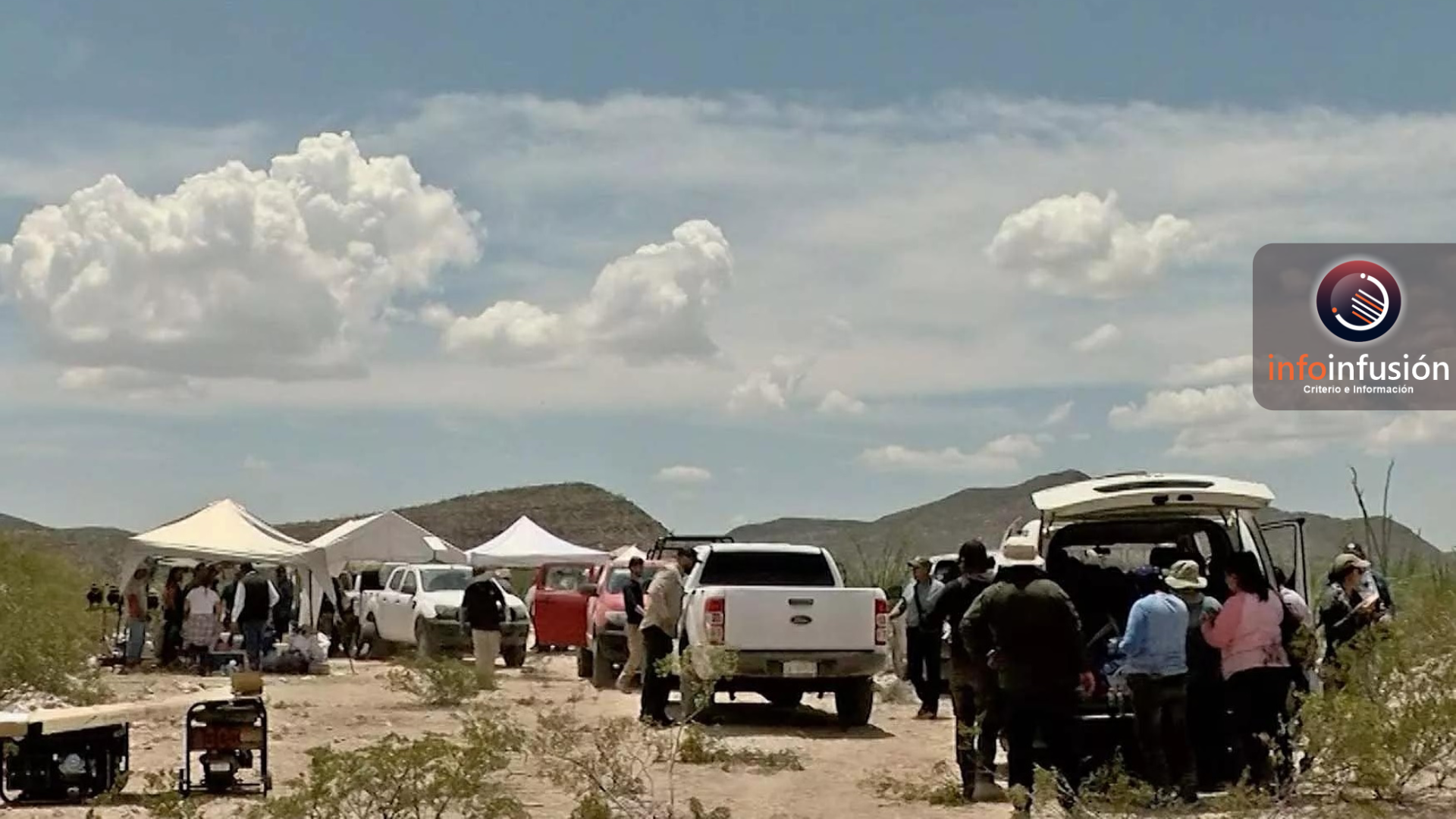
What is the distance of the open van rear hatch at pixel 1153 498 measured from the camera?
11.0 meters

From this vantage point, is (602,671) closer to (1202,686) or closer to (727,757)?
(727,757)

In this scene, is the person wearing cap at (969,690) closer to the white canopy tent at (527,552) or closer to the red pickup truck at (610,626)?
the red pickup truck at (610,626)

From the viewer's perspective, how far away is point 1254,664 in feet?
35.7

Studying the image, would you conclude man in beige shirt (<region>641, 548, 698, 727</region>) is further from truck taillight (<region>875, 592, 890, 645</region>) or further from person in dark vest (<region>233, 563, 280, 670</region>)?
person in dark vest (<region>233, 563, 280, 670</region>)

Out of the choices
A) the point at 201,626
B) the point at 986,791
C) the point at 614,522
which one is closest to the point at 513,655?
the point at 201,626

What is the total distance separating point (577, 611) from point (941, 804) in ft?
58.9

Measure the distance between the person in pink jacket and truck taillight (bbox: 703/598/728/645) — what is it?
19.6 feet

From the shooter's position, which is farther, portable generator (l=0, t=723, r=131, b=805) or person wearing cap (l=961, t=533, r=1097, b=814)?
portable generator (l=0, t=723, r=131, b=805)

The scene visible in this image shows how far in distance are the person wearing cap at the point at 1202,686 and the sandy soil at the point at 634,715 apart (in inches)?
54.3

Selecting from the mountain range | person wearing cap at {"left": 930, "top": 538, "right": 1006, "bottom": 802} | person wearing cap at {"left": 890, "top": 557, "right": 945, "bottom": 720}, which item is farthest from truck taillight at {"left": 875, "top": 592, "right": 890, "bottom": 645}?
the mountain range

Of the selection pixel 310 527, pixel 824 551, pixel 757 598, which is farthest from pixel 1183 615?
pixel 310 527

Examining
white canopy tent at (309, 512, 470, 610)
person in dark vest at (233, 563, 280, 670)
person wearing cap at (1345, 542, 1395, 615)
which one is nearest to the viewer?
person wearing cap at (1345, 542, 1395, 615)

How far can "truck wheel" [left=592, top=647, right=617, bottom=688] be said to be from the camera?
72.9 ft

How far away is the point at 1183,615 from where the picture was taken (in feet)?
34.9
